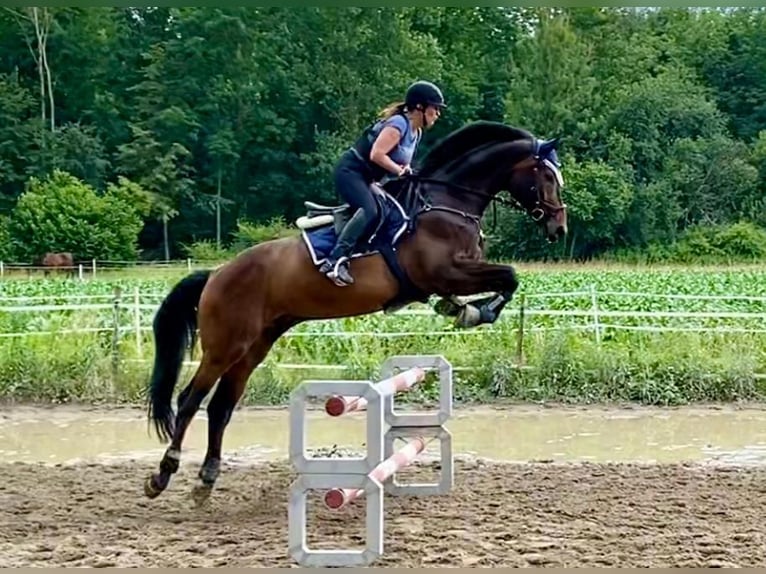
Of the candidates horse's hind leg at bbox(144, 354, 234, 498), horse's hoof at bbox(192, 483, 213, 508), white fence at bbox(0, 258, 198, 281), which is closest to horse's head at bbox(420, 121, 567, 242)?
horse's hind leg at bbox(144, 354, 234, 498)

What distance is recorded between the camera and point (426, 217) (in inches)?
169

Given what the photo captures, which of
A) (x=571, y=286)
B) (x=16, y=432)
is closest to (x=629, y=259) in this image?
(x=571, y=286)

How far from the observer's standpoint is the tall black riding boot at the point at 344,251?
13.6 ft

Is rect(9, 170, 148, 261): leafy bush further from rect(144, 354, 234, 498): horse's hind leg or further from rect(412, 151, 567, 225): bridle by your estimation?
rect(412, 151, 567, 225): bridle

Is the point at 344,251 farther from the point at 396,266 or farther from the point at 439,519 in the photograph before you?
the point at 439,519

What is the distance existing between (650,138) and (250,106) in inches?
384

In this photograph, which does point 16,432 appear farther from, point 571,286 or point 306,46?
point 306,46

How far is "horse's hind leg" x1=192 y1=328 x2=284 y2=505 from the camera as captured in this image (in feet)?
15.6

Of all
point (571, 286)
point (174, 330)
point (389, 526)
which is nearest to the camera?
point (389, 526)

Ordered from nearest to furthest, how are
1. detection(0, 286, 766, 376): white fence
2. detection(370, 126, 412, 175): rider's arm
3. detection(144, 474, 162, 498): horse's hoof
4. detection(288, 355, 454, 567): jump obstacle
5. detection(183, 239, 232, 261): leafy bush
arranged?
detection(288, 355, 454, 567): jump obstacle, detection(370, 126, 412, 175): rider's arm, detection(144, 474, 162, 498): horse's hoof, detection(0, 286, 766, 376): white fence, detection(183, 239, 232, 261): leafy bush

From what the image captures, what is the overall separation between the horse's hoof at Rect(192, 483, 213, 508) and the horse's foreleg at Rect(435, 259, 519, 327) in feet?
4.95

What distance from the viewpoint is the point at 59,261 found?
68.9ft

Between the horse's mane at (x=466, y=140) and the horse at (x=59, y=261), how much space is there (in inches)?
690

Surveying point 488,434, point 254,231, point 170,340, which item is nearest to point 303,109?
point 254,231
